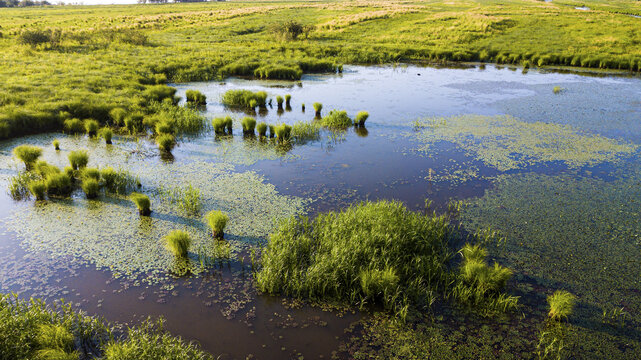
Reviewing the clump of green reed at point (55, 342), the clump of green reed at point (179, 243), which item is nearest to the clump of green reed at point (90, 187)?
the clump of green reed at point (179, 243)

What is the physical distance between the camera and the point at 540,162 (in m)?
9.69

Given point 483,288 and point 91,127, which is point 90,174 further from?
point 483,288

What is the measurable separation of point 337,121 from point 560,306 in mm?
9279

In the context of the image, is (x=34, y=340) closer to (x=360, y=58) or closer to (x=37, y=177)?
(x=37, y=177)

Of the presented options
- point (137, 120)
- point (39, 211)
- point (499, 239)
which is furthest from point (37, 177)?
point (499, 239)

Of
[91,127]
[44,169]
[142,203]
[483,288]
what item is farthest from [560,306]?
[91,127]

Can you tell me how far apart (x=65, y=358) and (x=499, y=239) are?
636 centimetres

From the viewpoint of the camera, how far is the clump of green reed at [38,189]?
23.7 ft

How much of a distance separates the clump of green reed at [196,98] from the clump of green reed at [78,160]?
23.1 ft

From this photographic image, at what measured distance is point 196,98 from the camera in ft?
49.5

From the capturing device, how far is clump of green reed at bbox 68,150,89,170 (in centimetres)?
835

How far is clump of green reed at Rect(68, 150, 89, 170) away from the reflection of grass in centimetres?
896

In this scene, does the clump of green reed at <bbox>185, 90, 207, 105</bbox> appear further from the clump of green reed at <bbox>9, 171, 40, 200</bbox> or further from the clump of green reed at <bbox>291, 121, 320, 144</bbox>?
the clump of green reed at <bbox>9, 171, 40, 200</bbox>

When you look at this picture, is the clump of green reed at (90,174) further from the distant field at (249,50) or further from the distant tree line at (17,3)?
the distant tree line at (17,3)
